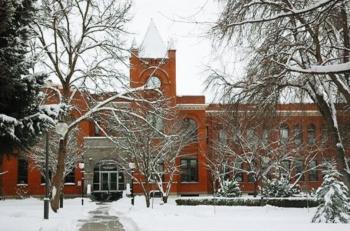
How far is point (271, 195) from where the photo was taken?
37.8 metres

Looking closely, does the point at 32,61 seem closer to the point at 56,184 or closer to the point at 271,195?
the point at 56,184

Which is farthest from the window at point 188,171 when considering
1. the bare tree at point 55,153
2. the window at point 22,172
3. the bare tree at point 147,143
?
the window at point 22,172

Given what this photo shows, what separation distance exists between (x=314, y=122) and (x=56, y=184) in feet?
114

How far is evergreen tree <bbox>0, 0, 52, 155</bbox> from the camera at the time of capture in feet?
40.6

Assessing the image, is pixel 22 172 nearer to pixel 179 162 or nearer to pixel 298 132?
pixel 179 162

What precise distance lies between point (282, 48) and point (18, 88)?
691 centimetres

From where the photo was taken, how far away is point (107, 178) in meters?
51.7

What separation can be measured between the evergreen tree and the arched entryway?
37.6 m

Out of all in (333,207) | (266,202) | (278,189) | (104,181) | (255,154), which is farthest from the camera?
(104,181)

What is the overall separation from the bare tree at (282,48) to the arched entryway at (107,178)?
111ft

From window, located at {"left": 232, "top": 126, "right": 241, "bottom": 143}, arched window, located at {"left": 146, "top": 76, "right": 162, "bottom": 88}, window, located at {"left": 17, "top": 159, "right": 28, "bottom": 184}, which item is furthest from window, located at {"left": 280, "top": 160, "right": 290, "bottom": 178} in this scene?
window, located at {"left": 17, "top": 159, "right": 28, "bottom": 184}

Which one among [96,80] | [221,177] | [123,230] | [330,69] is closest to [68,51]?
[96,80]

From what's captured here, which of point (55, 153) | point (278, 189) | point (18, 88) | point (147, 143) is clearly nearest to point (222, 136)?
point (278, 189)

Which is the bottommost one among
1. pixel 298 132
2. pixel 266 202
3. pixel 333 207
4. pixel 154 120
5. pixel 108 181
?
pixel 266 202
